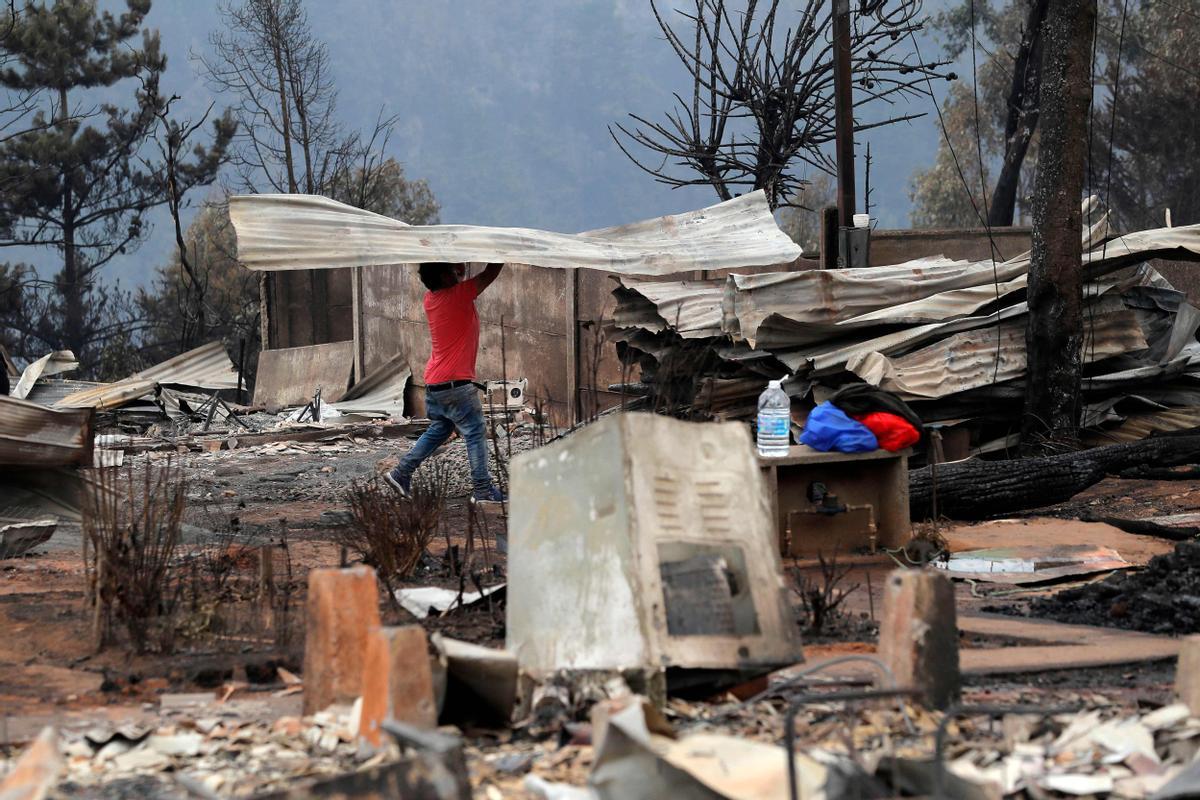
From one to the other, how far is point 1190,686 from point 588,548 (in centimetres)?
182

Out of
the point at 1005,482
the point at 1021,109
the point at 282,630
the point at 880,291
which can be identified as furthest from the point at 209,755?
the point at 1021,109

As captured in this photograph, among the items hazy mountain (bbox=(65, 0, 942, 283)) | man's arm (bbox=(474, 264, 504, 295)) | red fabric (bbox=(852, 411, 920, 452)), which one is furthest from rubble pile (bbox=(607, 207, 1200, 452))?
hazy mountain (bbox=(65, 0, 942, 283))

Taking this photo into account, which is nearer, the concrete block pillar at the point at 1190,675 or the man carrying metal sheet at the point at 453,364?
the concrete block pillar at the point at 1190,675

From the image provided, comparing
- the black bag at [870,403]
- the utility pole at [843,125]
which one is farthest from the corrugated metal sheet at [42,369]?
the black bag at [870,403]

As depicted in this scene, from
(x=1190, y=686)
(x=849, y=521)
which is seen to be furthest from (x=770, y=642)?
(x=849, y=521)

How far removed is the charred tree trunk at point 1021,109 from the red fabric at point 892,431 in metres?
14.0

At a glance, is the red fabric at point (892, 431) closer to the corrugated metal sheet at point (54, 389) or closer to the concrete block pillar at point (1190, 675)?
the concrete block pillar at point (1190, 675)

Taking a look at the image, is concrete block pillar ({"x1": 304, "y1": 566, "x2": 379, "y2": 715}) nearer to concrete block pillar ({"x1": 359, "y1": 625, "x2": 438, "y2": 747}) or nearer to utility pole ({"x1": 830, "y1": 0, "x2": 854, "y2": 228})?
concrete block pillar ({"x1": 359, "y1": 625, "x2": 438, "y2": 747})

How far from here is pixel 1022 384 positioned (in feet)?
36.0

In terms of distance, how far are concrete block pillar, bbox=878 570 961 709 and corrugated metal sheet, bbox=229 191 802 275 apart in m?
4.97

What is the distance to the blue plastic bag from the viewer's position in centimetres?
795

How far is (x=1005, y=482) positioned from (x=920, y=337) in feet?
5.58

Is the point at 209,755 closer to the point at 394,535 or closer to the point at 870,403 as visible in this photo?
the point at 394,535

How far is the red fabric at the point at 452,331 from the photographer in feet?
32.0
